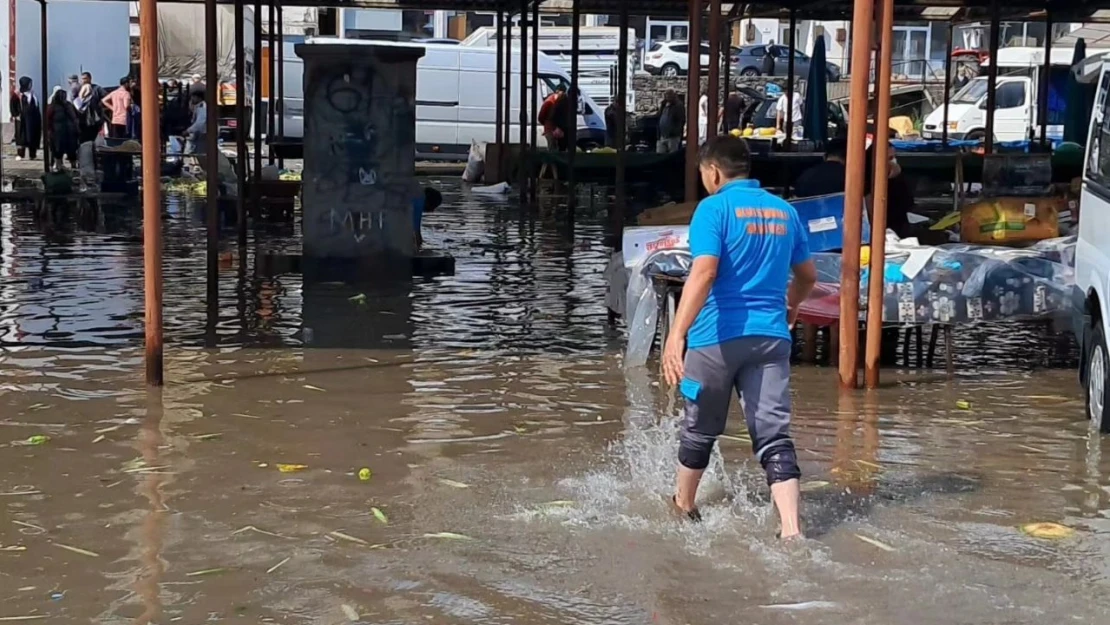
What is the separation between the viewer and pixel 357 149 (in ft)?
42.3

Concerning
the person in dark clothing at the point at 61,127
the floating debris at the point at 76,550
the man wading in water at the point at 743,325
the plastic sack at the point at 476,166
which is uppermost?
the person in dark clothing at the point at 61,127

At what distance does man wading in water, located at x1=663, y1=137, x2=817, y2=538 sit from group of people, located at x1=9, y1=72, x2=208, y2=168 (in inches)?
770

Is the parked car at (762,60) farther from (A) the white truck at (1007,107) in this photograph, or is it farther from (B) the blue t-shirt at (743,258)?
(B) the blue t-shirt at (743,258)

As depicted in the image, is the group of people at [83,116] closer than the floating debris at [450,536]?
No

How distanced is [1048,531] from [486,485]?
7.90 feet

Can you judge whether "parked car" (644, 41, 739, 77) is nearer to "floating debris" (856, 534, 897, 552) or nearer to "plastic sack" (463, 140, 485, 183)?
"plastic sack" (463, 140, 485, 183)

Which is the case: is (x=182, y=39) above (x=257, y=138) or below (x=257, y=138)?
above

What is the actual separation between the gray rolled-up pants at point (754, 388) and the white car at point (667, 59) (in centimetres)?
3654

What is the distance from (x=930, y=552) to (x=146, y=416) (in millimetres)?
4230

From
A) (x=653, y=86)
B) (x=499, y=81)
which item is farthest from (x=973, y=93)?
(x=499, y=81)

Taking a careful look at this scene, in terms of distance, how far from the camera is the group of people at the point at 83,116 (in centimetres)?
2527

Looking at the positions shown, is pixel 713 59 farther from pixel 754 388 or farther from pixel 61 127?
pixel 61 127

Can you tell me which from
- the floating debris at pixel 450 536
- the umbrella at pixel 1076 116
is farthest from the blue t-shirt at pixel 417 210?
the umbrella at pixel 1076 116

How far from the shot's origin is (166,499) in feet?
20.4
